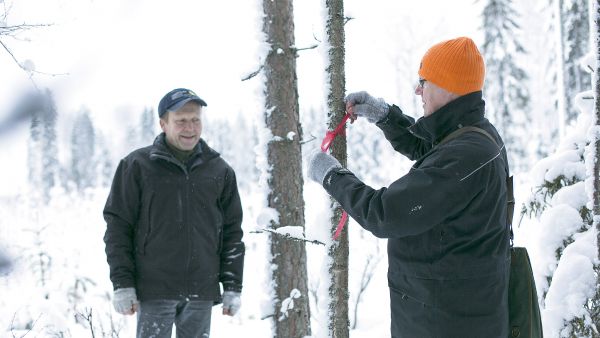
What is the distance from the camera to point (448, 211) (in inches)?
82.3

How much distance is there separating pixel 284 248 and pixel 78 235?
17300 millimetres

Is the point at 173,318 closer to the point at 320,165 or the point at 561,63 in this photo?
the point at 320,165

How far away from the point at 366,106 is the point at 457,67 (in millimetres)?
644

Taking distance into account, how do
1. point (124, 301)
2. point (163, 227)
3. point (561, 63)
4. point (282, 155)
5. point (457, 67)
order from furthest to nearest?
point (561, 63)
point (282, 155)
point (163, 227)
point (124, 301)
point (457, 67)

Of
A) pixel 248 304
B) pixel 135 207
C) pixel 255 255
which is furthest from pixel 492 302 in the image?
pixel 255 255

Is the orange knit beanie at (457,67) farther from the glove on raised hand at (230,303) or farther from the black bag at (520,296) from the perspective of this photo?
the glove on raised hand at (230,303)

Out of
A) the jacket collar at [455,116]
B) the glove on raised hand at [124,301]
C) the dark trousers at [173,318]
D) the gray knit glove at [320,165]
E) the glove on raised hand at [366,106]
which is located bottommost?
the dark trousers at [173,318]

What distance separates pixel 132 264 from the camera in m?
3.54

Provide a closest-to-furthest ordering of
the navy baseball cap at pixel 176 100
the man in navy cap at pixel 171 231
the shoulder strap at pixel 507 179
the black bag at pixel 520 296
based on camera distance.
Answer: the shoulder strap at pixel 507 179
the black bag at pixel 520 296
the man in navy cap at pixel 171 231
the navy baseball cap at pixel 176 100

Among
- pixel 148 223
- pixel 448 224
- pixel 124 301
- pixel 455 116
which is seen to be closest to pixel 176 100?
pixel 148 223

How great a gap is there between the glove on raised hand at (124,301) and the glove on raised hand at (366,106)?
1.85m

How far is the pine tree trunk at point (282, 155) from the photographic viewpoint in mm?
4168

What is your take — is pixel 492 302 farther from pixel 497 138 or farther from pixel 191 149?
pixel 191 149

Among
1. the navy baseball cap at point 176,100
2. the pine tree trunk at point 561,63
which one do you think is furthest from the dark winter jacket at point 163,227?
the pine tree trunk at point 561,63
